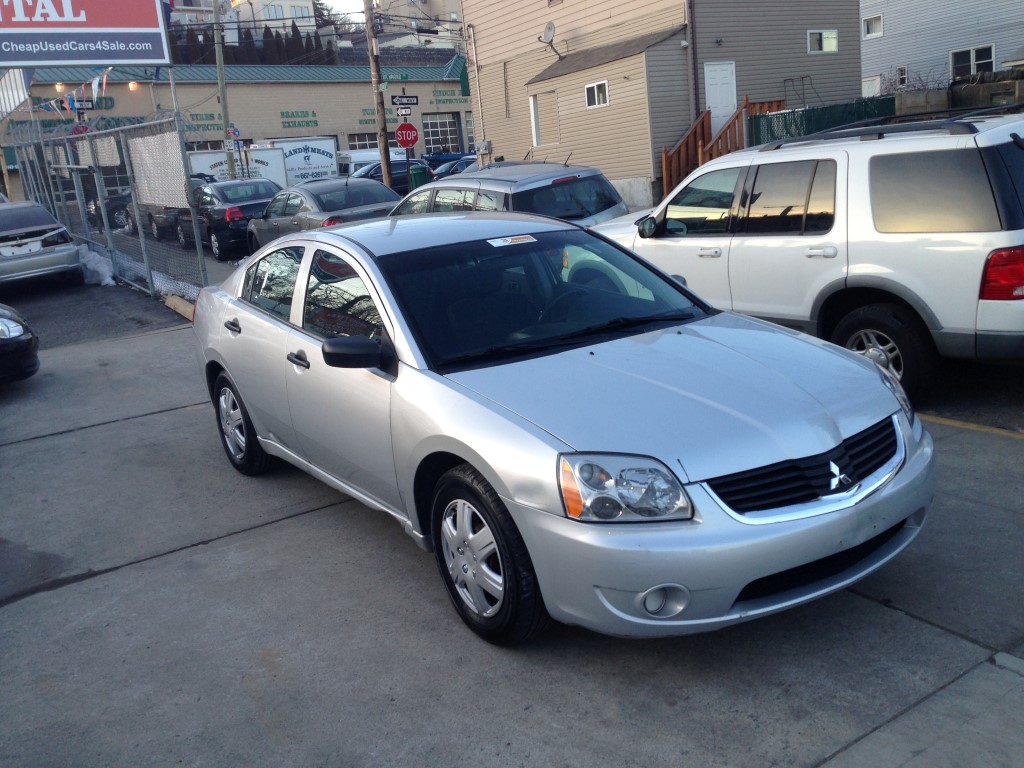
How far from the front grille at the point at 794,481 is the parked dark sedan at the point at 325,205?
1196 centimetres

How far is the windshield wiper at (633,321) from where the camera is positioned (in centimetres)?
455

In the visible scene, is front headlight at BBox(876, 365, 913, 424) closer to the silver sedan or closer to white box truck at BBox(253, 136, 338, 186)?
the silver sedan

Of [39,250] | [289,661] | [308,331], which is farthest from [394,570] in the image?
[39,250]

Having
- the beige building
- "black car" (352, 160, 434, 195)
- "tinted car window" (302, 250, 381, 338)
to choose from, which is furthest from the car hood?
"black car" (352, 160, 434, 195)

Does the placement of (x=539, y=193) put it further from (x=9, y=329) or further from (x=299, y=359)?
(x=299, y=359)

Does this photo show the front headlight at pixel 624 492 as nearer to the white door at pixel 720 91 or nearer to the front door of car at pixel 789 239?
the front door of car at pixel 789 239

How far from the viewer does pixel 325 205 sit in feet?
50.6

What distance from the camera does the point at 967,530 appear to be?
4594 mm

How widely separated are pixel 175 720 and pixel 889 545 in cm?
278

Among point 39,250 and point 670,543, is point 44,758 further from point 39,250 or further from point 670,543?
point 39,250

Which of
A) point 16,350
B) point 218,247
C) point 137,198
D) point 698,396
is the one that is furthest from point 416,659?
point 218,247

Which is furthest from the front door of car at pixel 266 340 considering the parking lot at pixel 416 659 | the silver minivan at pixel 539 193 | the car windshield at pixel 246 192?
the car windshield at pixel 246 192

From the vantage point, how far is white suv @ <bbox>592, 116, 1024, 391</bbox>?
585 cm

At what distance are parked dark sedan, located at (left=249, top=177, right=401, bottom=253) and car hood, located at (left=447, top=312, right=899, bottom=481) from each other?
36.3ft
